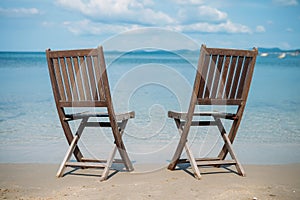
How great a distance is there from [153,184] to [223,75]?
57.5 inches

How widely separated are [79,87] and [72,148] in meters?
0.80

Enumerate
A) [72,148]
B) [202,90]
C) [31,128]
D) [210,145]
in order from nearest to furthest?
[202,90] → [72,148] → [210,145] → [31,128]

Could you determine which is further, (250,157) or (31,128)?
(31,128)

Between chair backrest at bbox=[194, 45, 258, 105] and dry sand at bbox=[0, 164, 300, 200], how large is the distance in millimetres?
904

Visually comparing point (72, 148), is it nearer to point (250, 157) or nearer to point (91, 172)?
point (91, 172)

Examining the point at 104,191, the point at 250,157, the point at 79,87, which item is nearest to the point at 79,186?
the point at 104,191

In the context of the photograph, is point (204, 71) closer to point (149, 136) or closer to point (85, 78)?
point (85, 78)

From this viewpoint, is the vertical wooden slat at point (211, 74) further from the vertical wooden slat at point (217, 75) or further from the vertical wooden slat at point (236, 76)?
the vertical wooden slat at point (236, 76)

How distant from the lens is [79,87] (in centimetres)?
468

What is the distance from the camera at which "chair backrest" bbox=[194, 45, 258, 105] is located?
461 cm

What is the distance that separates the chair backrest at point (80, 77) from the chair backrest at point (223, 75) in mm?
1053

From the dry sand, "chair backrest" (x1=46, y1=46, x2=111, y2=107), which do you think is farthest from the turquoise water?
"chair backrest" (x1=46, y1=46, x2=111, y2=107)

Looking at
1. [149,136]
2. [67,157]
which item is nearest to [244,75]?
[67,157]

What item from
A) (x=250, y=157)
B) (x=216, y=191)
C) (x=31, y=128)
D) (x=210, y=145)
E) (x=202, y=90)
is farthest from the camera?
(x=31, y=128)
